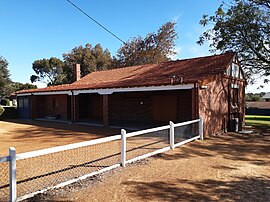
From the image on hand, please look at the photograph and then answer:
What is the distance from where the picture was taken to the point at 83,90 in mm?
16609

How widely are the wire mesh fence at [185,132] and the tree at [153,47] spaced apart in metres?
25.2

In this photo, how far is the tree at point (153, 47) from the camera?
35.5 metres

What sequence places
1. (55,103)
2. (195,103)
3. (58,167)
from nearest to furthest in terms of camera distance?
(58,167) < (195,103) < (55,103)

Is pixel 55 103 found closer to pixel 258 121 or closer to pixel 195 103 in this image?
pixel 195 103

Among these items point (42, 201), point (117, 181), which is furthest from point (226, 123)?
point (42, 201)

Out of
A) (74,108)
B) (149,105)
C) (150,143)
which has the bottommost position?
(150,143)

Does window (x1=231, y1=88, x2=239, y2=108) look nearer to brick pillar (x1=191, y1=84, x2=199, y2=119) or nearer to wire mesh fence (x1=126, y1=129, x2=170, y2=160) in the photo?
brick pillar (x1=191, y1=84, x2=199, y2=119)

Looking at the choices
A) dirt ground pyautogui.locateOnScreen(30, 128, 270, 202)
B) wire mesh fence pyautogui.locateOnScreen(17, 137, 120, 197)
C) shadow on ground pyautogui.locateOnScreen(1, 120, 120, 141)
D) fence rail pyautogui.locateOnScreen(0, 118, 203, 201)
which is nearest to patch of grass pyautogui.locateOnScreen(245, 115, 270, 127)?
fence rail pyautogui.locateOnScreen(0, 118, 203, 201)

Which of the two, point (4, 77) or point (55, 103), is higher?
point (4, 77)

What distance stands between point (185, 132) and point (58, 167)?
5.62 m

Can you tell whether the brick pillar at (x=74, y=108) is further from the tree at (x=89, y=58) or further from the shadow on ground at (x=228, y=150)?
the tree at (x=89, y=58)

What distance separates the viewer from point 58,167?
6230 millimetres

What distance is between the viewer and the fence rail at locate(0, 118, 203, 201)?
4.40 m

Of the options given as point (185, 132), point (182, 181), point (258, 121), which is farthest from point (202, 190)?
point (258, 121)
